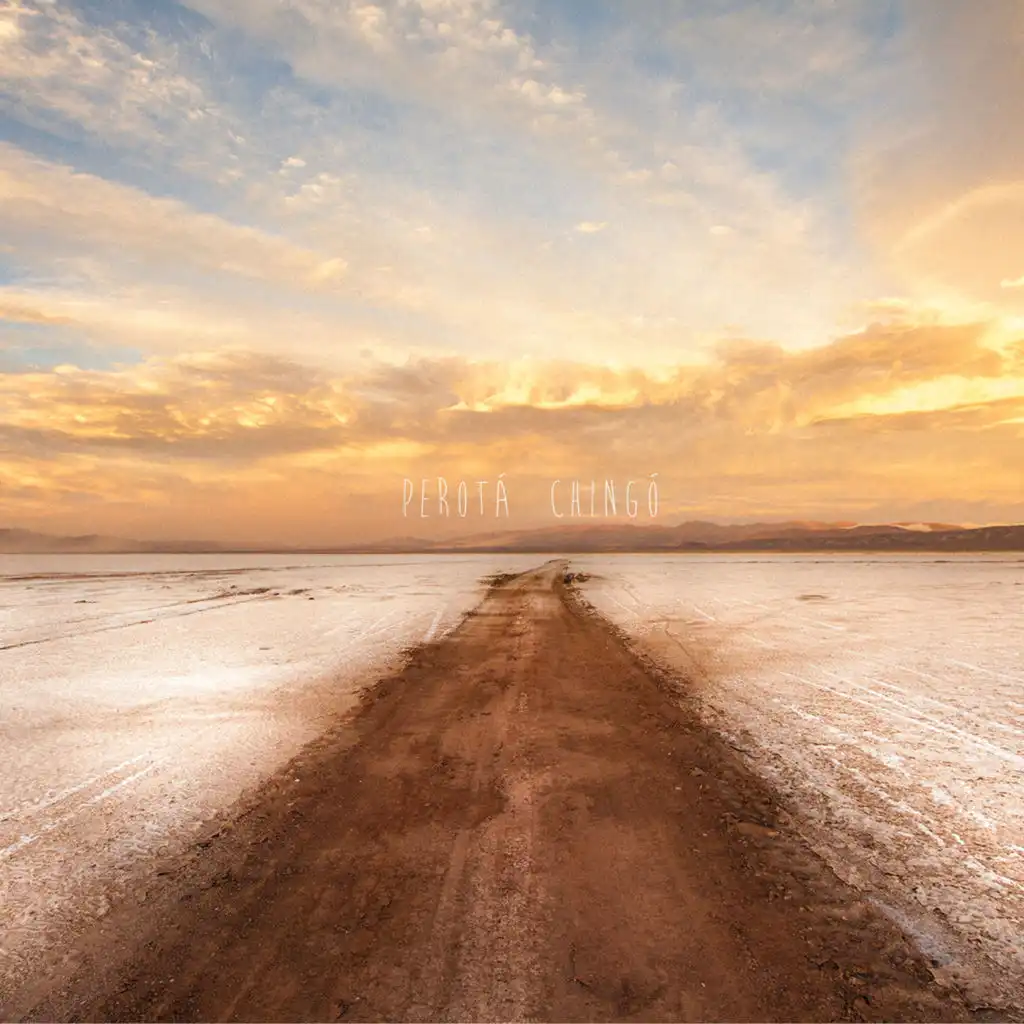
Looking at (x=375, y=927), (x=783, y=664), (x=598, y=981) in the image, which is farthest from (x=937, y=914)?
(x=783, y=664)

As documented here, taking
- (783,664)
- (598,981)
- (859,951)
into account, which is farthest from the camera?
(783,664)

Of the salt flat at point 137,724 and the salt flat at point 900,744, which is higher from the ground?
the salt flat at point 137,724

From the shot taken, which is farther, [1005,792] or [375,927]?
[1005,792]

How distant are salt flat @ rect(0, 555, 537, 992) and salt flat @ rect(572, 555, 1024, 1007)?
6331 mm

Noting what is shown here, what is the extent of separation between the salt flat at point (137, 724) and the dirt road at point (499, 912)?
635 millimetres

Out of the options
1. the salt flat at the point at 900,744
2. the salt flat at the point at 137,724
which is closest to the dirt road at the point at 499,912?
the salt flat at the point at 900,744

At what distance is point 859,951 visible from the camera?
430 centimetres

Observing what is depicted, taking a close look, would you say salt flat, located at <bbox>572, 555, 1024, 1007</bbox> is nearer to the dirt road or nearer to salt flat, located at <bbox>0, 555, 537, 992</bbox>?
the dirt road

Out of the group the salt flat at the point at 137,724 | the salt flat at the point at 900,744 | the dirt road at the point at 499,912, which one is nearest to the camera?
the dirt road at the point at 499,912

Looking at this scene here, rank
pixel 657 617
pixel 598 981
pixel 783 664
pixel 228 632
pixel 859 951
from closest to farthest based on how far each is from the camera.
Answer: pixel 598 981 → pixel 859 951 → pixel 783 664 → pixel 228 632 → pixel 657 617

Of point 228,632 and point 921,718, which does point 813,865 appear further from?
point 228,632

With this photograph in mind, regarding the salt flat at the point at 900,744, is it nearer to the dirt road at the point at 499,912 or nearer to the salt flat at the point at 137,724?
the dirt road at the point at 499,912

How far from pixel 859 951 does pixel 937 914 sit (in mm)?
957

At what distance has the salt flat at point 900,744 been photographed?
16.3 feet
